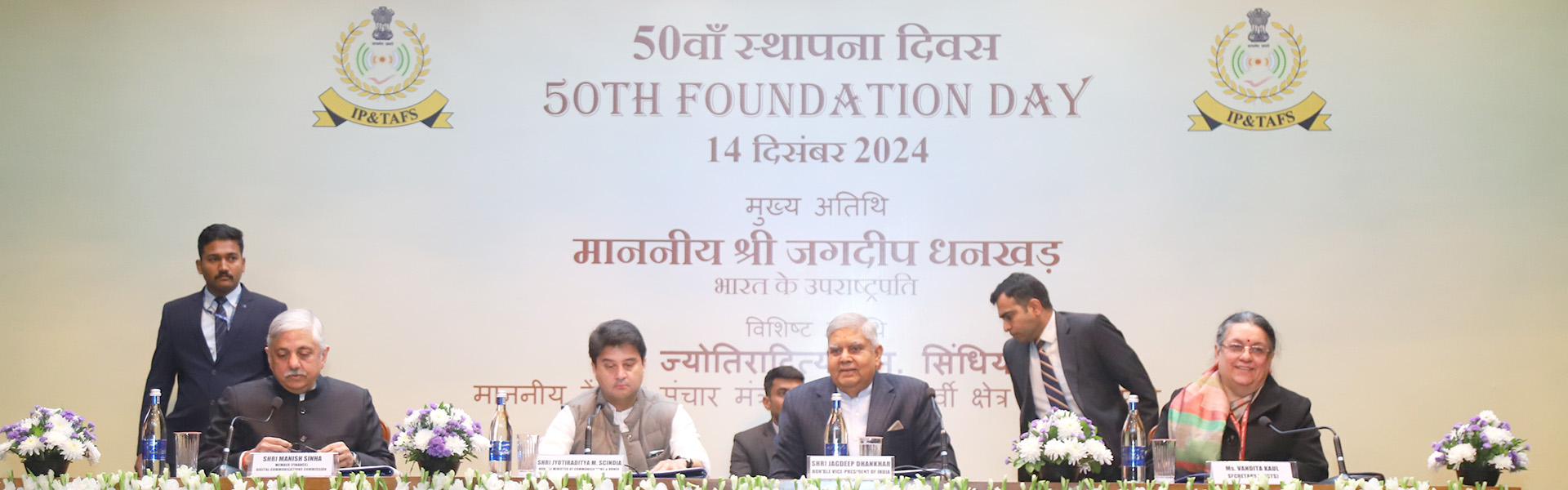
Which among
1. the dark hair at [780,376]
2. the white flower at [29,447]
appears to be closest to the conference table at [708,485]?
the white flower at [29,447]

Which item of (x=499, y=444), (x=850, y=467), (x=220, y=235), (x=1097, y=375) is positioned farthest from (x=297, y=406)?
(x=1097, y=375)

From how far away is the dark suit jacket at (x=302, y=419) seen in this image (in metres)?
4.34

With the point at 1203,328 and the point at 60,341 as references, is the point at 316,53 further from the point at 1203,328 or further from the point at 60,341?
the point at 1203,328

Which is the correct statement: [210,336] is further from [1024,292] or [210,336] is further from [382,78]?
[1024,292]

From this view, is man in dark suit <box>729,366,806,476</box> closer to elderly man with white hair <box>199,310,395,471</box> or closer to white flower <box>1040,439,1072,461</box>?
elderly man with white hair <box>199,310,395,471</box>

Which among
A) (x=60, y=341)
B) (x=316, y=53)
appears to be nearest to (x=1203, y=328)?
(x=316, y=53)

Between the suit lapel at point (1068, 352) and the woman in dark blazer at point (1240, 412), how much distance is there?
490 millimetres

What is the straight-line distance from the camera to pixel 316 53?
555cm

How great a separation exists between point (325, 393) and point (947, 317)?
231cm

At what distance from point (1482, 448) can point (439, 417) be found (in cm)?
267

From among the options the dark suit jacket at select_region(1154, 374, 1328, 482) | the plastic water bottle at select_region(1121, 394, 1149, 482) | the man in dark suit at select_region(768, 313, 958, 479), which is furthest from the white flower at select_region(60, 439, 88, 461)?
the dark suit jacket at select_region(1154, 374, 1328, 482)

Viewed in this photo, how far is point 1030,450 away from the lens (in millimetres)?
3400

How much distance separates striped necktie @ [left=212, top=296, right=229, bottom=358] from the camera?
210 inches

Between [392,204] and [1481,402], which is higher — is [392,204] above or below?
above
